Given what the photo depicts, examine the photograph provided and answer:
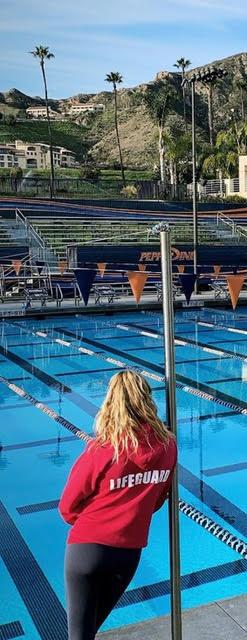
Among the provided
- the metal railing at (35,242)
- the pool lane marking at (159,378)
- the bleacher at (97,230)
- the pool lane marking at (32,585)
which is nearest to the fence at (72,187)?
the bleacher at (97,230)

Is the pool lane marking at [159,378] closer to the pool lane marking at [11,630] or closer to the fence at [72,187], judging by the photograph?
the pool lane marking at [11,630]

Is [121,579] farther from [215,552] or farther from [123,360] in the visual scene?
[123,360]

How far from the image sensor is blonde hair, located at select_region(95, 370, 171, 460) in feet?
7.43

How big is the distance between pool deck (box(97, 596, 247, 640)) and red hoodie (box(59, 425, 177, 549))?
1.13m

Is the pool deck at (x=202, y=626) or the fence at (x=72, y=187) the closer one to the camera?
the pool deck at (x=202, y=626)

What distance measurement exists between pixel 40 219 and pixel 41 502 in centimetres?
2228

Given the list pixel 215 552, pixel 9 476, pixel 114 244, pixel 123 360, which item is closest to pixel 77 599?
pixel 215 552

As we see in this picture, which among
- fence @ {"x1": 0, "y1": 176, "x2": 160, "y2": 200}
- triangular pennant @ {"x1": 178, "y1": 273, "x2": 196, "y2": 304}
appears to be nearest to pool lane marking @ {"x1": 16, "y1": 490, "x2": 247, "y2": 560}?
triangular pennant @ {"x1": 178, "y1": 273, "x2": 196, "y2": 304}

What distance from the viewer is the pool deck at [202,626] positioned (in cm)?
317

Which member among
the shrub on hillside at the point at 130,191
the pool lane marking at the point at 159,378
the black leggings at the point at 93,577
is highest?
the shrub on hillside at the point at 130,191

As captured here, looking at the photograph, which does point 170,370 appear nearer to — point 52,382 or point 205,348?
point 52,382

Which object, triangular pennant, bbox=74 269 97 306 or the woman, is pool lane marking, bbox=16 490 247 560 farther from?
triangular pennant, bbox=74 269 97 306

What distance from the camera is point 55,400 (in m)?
9.63

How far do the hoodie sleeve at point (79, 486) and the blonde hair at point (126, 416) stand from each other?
9cm
